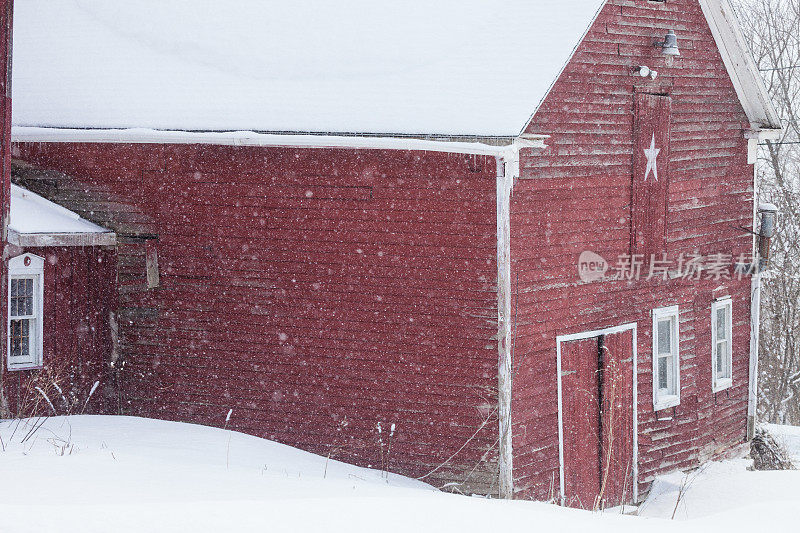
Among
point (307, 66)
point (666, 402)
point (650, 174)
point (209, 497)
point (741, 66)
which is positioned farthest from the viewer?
point (741, 66)

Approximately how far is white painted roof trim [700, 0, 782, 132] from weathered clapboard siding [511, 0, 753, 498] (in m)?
0.15

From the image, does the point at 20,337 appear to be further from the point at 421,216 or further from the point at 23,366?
the point at 421,216

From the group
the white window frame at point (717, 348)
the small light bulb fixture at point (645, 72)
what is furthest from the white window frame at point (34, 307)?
the white window frame at point (717, 348)

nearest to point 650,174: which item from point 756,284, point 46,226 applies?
point 756,284

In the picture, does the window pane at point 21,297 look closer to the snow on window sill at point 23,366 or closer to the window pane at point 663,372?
the snow on window sill at point 23,366

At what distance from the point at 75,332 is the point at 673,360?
8255 mm

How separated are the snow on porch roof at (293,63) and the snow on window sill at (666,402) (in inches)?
196

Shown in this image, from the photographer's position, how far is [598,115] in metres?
12.8

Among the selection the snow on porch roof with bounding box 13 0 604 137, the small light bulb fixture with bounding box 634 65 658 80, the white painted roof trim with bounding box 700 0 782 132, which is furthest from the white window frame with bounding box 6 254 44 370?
the white painted roof trim with bounding box 700 0 782 132

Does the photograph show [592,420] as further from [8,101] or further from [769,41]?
[769,41]

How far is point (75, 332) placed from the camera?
13.5 meters

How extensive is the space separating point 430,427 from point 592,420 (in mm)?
2371

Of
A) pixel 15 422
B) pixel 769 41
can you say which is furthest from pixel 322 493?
pixel 769 41

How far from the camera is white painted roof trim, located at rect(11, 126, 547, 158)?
36.6 ft
